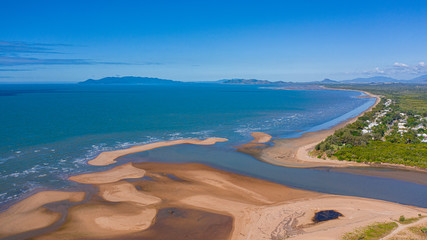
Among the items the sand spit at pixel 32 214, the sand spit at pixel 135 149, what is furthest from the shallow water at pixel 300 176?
the sand spit at pixel 32 214

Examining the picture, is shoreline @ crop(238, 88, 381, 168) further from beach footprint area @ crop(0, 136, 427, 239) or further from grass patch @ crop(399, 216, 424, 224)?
grass patch @ crop(399, 216, 424, 224)

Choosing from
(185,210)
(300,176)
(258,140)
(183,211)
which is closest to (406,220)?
(300,176)

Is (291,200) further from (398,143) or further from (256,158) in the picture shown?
(398,143)

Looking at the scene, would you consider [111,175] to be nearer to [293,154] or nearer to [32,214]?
[32,214]

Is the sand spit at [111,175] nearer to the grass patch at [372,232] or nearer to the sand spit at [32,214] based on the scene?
the sand spit at [32,214]

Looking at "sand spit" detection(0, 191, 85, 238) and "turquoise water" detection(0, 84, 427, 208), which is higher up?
"turquoise water" detection(0, 84, 427, 208)

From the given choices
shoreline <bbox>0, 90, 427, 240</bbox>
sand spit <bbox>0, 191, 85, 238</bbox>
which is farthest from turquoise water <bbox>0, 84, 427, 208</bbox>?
shoreline <bbox>0, 90, 427, 240</bbox>

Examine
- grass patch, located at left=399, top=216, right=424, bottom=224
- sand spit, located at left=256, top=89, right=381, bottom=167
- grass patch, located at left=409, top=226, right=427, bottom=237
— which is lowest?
grass patch, located at left=399, top=216, right=424, bottom=224
